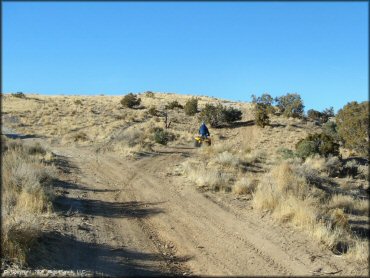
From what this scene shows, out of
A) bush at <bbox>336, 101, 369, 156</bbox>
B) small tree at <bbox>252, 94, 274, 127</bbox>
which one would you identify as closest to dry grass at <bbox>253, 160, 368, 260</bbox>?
bush at <bbox>336, 101, 369, 156</bbox>

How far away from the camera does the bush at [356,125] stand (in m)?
18.0

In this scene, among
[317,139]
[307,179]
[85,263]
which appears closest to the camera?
[85,263]

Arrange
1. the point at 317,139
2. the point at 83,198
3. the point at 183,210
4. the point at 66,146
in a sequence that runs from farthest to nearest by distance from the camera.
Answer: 1. the point at 66,146
2. the point at 317,139
3. the point at 83,198
4. the point at 183,210

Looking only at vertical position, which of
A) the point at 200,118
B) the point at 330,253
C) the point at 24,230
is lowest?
the point at 330,253

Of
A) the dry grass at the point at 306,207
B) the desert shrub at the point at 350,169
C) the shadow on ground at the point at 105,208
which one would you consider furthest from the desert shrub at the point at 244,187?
the desert shrub at the point at 350,169

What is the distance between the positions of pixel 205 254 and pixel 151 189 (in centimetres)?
607

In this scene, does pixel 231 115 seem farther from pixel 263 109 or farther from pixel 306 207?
pixel 306 207

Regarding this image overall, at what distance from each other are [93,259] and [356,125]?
15.1 meters

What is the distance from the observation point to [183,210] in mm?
11312

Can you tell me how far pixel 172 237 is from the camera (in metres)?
9.23

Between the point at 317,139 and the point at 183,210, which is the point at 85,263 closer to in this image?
the point at 183,210

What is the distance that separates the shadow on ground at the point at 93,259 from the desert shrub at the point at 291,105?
41.3 m

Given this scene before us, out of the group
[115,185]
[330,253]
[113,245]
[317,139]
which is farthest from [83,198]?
[317,139]

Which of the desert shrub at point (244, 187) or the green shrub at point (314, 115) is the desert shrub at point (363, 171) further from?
the green shrub at point (314, 115)
